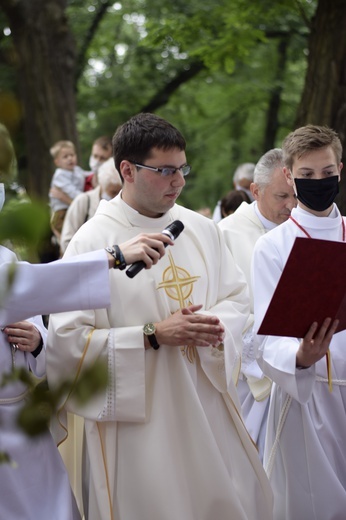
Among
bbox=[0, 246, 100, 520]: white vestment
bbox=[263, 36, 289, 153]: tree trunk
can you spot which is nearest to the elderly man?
bbox=[0, 246, 100, 520]: white vestment

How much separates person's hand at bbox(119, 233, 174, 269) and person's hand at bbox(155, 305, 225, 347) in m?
0.75

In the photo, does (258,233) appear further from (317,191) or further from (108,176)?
(108,176)

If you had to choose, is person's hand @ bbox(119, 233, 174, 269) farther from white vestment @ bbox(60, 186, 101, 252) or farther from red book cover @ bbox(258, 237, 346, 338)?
white vestment @ bbox(60, 186, 101, 252)

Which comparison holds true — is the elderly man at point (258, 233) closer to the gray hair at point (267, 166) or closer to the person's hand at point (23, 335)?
the gray hair at point (267, 166)

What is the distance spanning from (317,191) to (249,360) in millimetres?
1575

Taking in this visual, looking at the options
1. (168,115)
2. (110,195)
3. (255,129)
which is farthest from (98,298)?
(255,129)

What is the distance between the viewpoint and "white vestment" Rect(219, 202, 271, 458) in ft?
19.2

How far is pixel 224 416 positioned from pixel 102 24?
67.0 ft

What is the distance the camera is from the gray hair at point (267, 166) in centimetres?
585

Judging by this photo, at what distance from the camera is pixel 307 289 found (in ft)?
13.4

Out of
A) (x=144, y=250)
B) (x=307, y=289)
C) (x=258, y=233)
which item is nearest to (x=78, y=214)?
(x=258, y=233)

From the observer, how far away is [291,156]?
4.91 m

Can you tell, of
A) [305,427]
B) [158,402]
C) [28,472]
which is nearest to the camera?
[28,472]

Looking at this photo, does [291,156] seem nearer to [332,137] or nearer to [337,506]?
[332,137]
